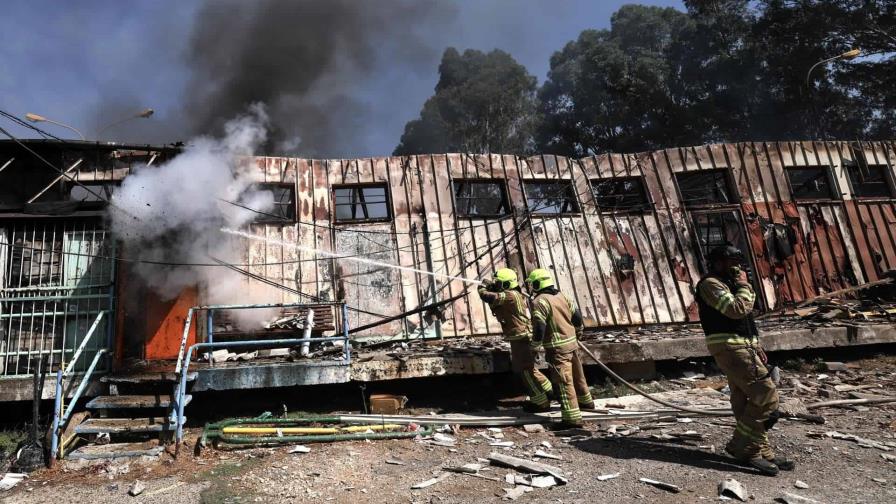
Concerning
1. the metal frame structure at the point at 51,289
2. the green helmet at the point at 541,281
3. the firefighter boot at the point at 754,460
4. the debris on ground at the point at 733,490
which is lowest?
the debris on ground at the point at 733,490

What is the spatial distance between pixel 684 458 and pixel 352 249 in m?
6.60

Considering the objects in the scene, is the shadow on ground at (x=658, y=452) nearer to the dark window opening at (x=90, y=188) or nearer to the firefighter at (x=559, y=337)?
the firefighter at (x=559, y=337)

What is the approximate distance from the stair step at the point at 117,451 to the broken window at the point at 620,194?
8956mm

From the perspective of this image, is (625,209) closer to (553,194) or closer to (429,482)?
(553,194)

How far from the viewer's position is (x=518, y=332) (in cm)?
627

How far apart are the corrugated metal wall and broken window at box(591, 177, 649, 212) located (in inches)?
4.9

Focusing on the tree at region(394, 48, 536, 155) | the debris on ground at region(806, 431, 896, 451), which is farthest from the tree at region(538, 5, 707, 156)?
the debris on ground at region(806, 431, 896, 451)

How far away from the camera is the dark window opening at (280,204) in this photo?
9.19m

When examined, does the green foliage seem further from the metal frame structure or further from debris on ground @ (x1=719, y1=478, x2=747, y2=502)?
the metal frame structure

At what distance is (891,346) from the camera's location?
8336 millimetres

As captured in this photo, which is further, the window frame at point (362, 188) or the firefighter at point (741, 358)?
the window frame at point (362, 188)

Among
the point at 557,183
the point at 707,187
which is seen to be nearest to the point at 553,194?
the point at 557,183

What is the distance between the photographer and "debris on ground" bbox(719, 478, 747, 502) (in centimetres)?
359

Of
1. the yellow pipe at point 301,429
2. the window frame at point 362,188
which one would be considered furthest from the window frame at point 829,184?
the yellow pipe at point 301,429
